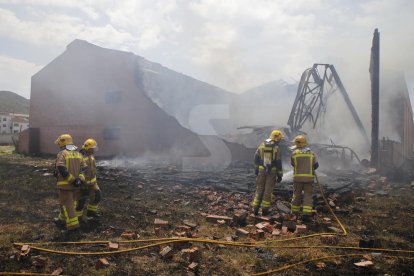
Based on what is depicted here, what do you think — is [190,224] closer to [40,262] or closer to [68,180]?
[68,180]

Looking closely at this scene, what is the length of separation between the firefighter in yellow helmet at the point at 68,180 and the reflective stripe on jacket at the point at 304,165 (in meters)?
4.14

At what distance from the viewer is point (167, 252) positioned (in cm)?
451

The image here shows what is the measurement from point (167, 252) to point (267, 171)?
3.27 meters

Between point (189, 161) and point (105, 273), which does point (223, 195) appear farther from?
point (189, 161)

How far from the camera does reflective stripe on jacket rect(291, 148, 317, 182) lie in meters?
6.77

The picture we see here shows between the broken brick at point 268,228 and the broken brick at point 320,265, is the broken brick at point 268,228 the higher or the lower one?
the higher one

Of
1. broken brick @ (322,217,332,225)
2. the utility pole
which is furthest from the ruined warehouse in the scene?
broken brick @ (322,217,332,225)

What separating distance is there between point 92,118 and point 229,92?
35.7 feet

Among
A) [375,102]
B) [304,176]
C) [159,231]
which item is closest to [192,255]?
[159,231]

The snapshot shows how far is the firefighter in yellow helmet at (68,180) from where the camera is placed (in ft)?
18.0

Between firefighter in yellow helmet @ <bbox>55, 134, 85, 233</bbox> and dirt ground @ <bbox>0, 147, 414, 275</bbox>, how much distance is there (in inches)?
11.6

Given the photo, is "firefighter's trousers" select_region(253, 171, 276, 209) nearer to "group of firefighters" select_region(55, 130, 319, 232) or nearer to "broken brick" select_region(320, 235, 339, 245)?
"group of firefighters" select_region(55, 130, 319, 232)

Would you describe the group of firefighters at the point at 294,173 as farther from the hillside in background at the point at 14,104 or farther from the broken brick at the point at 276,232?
the hillside in background at the point at 14,104

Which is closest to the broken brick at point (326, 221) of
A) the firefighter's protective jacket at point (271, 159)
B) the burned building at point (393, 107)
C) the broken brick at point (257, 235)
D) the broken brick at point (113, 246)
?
the firefighter's protective jacket at point (271, 159)
